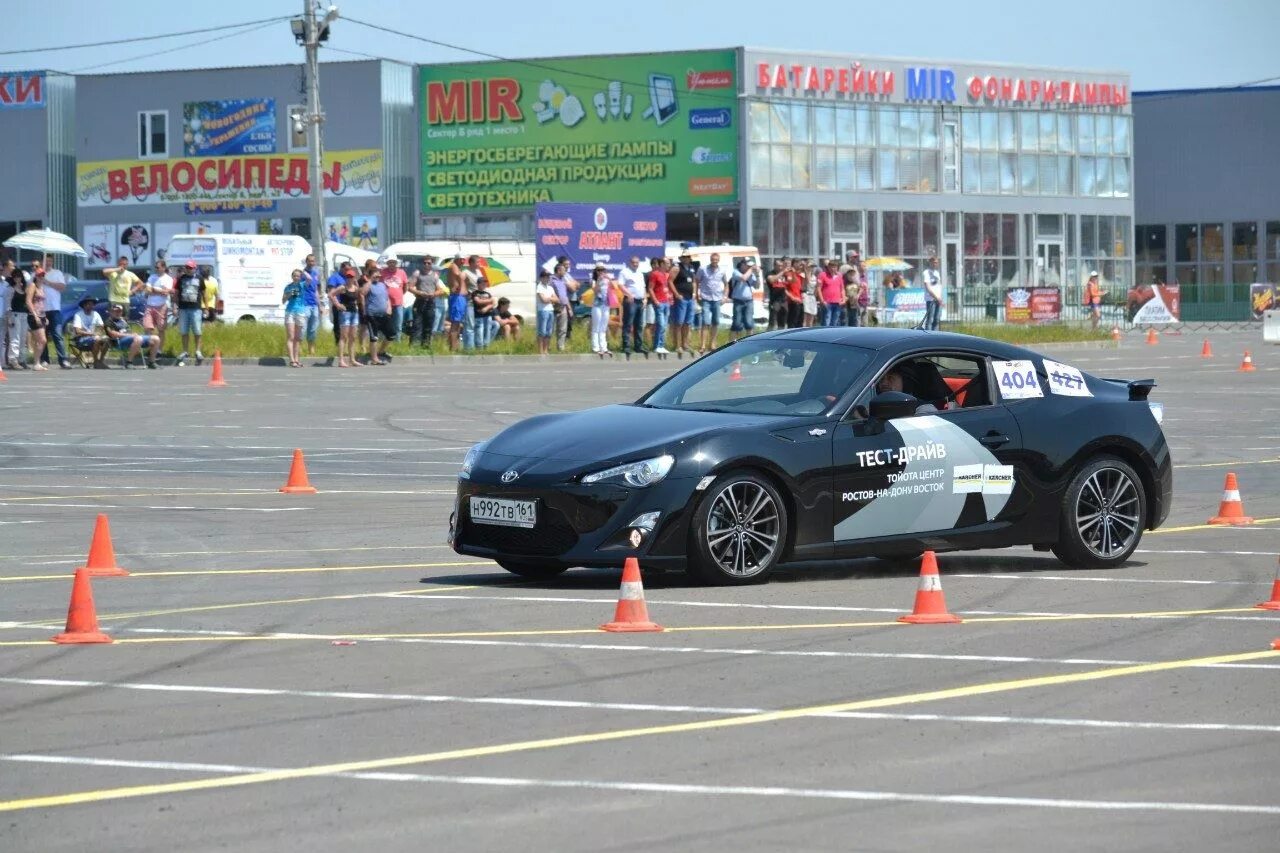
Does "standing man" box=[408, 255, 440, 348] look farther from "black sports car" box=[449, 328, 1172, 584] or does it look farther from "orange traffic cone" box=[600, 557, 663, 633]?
"orange traffic cone" box=[600, 557, 663, 633]

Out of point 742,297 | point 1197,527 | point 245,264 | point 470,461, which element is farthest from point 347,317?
point 470,461

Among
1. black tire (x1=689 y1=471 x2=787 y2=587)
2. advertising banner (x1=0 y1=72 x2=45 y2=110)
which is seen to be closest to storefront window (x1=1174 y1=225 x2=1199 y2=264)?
advertising banner (x1=0 y1=72 x2=45 y2=110)

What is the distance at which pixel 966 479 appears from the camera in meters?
12.1

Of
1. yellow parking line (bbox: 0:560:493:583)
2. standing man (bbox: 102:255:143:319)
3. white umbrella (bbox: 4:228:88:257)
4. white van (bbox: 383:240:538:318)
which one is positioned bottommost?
yellow parking line (bbox: 0:560:493:583)

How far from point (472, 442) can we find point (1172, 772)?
15.4 m

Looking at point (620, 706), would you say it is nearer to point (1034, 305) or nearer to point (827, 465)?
point (827, 465)

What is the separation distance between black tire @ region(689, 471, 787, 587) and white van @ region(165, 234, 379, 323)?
41.9 meters

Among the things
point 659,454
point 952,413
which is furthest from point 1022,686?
point 952,413

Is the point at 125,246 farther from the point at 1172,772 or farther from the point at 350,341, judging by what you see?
the point at 1172,772

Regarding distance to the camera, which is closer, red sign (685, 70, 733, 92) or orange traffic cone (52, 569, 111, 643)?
orange traffic cone (52, 569, 111, 643)

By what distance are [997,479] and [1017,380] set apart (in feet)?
2.21

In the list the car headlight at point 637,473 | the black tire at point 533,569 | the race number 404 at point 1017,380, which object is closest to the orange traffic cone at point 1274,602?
the race number 404 at point 1017,380

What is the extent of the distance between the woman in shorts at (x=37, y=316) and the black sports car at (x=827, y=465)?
2378 centimetres

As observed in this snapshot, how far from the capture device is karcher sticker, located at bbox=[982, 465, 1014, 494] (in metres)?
12.2
